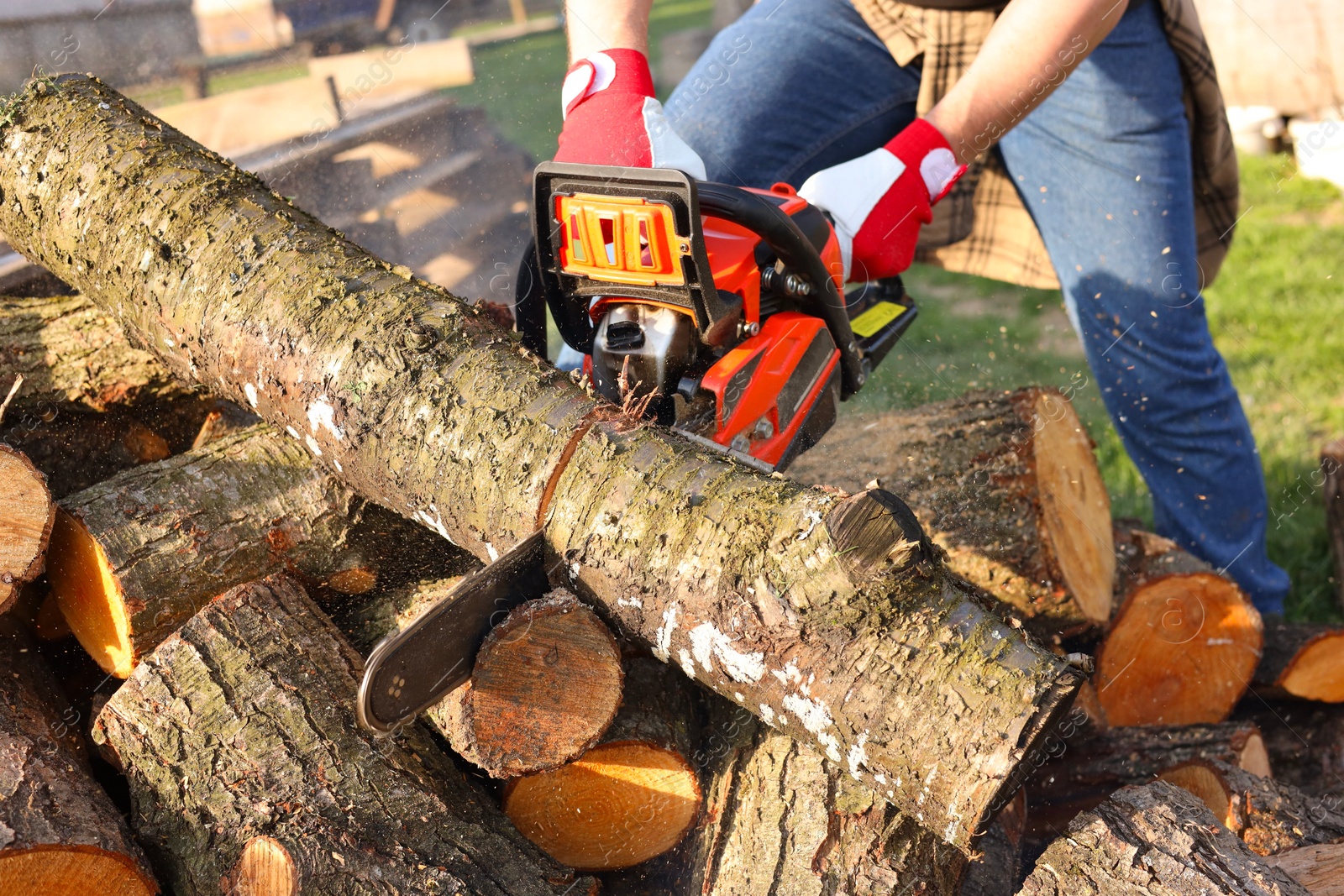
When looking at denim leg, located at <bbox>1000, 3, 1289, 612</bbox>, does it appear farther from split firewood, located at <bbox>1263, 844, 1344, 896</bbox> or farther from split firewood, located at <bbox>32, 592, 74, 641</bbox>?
split firewood, located at <bbox>32, 592, 74, 641</bbox>

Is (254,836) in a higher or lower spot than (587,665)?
lower

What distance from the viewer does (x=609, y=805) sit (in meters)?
1.71

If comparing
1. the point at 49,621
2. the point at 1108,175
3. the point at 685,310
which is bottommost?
the point at 49,621

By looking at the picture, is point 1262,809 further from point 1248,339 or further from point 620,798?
point 1248,339

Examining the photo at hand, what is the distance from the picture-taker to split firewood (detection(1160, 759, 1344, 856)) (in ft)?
5.99

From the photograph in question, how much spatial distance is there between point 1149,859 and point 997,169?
2198 millimetres

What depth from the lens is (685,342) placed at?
1.82 metres

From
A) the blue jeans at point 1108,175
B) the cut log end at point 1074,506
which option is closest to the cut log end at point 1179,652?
the cut log end at point 1074,506

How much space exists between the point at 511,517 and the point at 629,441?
0.24m

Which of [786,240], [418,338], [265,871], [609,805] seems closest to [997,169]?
[786,240]

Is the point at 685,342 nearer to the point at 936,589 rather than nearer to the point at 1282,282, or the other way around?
the point at 936,589

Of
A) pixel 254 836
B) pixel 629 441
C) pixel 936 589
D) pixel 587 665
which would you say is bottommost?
pixel 254 836

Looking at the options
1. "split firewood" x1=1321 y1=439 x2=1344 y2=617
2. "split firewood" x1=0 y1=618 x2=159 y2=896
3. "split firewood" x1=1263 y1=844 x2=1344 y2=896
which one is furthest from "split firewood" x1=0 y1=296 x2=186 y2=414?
"split firewood" x1=1321 y1=439 x2=1344 y2=617

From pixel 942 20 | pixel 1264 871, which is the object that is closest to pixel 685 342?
pixel 1264 871
